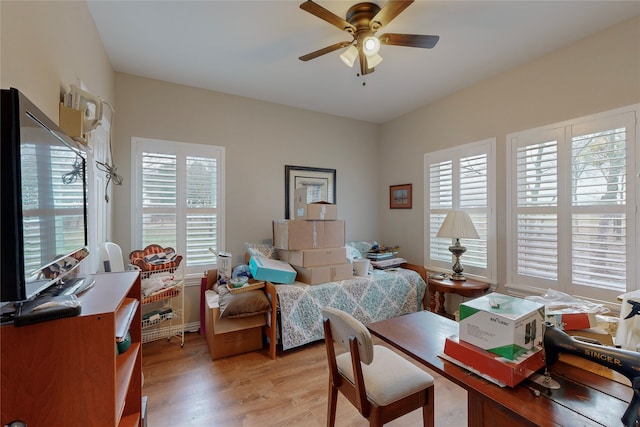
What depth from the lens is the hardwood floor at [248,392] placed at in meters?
1.79

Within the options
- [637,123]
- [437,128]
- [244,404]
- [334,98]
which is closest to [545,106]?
[637,123]

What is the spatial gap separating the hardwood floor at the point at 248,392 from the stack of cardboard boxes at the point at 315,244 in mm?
754

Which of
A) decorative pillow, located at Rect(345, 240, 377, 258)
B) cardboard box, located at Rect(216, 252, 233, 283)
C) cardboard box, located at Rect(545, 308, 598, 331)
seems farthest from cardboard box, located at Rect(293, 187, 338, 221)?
cardboard box, located at Rect(545, 308, 598, 331)

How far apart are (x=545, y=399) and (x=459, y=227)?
7.45 ft

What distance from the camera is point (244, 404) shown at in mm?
1927

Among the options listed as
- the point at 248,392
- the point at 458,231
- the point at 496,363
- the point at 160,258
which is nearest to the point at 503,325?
the point at 496,363

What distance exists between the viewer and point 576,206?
7.55 feet

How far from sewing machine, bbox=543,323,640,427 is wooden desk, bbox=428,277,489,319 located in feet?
6.66

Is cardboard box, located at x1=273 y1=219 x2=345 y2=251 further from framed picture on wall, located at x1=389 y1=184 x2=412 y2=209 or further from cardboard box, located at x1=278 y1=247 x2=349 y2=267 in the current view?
framed picture on wall, located at x1=389 y1=184 x2=412 y2=209

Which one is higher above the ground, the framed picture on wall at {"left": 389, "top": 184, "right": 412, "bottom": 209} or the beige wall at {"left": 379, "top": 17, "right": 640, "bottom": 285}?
the beige wall at {"left": 379, "top": 17, "right": 640, "bottom": 285}

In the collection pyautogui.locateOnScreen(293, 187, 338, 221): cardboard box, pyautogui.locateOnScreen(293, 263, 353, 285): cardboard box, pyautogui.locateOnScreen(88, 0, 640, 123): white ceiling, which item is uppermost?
pyautogui.locateOnScreen(88, 0, 640, 123): white ceiling

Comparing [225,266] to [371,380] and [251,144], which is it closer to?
[251,144]

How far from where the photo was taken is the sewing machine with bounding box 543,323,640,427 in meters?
0.68

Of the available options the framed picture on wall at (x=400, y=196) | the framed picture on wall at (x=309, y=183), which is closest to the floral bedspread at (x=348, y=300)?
the framed picture on wall at (x=400, y=196)
